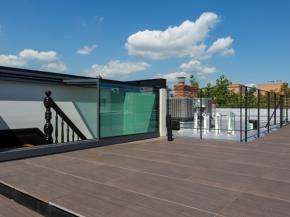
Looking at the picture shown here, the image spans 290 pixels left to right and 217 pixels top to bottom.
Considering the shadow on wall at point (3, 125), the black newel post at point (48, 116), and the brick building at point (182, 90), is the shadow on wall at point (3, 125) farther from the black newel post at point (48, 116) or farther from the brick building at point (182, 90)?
the brick building at point (182, 90)

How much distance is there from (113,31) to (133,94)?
4.31 metres

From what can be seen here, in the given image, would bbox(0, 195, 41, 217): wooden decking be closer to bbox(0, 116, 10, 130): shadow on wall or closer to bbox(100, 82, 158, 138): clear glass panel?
bbox(0, 116, 10, 130): shadow on wall

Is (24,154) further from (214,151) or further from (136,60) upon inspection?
(136,60)

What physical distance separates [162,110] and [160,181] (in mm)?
5087

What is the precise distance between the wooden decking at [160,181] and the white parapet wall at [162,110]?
8.19 feet

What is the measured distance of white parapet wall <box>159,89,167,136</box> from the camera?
8820 mm

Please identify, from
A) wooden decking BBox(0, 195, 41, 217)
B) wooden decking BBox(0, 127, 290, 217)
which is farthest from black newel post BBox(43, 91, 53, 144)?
wooden decking BBox(0, 195, 41, 217)

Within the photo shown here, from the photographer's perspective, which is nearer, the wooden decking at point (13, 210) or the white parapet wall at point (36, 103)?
the wooden decking at point (13, 210)

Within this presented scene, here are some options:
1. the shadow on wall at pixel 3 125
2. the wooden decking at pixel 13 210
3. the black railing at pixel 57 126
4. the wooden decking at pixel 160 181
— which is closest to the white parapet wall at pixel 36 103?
the shadow on wall at pixel 3 125

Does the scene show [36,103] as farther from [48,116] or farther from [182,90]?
[182,90]

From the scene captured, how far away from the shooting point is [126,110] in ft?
25.6

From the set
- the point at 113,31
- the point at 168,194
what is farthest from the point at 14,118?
the point at 113,31

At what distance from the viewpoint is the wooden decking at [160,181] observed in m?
2.91

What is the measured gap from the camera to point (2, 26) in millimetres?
8602
